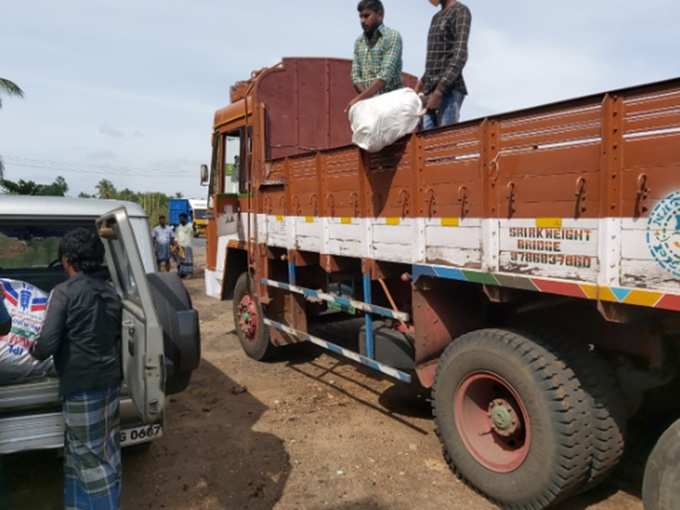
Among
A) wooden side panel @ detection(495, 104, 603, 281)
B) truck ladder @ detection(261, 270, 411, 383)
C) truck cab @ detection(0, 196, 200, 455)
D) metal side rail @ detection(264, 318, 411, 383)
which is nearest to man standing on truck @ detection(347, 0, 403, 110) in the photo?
truck ladder @ detection(261, 270, 411, 383)

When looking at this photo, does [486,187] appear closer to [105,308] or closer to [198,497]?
[105,308]

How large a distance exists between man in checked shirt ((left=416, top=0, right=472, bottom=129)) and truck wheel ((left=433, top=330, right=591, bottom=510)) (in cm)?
192

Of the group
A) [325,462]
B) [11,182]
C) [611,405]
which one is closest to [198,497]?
[325,462]

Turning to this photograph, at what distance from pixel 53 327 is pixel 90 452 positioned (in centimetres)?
66

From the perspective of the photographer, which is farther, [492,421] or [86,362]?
[492,421]

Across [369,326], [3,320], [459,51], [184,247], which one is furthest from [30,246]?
[184,247]

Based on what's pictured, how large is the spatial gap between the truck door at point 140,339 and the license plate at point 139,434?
60cm

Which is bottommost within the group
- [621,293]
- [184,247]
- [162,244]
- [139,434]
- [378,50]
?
[139,434]

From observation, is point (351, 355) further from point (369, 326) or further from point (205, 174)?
point (205, 174)

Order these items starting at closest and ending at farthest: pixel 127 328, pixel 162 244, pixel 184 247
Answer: pixel 127 328
pixel 162 244
pixel 184 247

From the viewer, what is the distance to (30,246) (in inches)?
169

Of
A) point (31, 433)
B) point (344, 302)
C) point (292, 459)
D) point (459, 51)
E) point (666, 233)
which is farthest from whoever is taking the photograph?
point (344, 302)

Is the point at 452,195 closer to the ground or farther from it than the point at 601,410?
farther from it

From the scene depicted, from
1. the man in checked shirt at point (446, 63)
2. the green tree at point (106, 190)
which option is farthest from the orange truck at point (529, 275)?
the green tree at point (106, 190)
